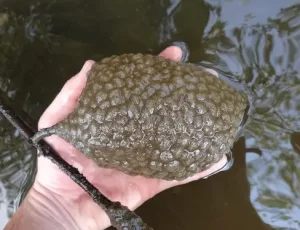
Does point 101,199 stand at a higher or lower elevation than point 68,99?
lower

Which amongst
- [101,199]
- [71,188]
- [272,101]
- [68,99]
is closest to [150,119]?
[101,199]

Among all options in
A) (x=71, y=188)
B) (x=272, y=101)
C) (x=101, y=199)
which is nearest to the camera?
(x=101, y=199)

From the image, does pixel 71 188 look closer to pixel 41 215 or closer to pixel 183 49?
pixel 41 215

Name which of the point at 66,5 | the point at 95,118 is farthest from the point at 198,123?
the point at 66,5

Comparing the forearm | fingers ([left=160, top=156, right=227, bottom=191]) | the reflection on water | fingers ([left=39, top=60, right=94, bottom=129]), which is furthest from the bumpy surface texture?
the reflection on water

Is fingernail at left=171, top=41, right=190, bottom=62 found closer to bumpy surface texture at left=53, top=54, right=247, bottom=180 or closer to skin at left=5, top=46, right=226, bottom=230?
skin at left=5, top=46, right=226, bottom=230

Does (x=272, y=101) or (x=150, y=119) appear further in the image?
(x=272, y=101)

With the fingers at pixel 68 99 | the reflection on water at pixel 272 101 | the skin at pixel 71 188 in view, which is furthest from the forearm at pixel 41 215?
the reflection on water at pixel 272 101
